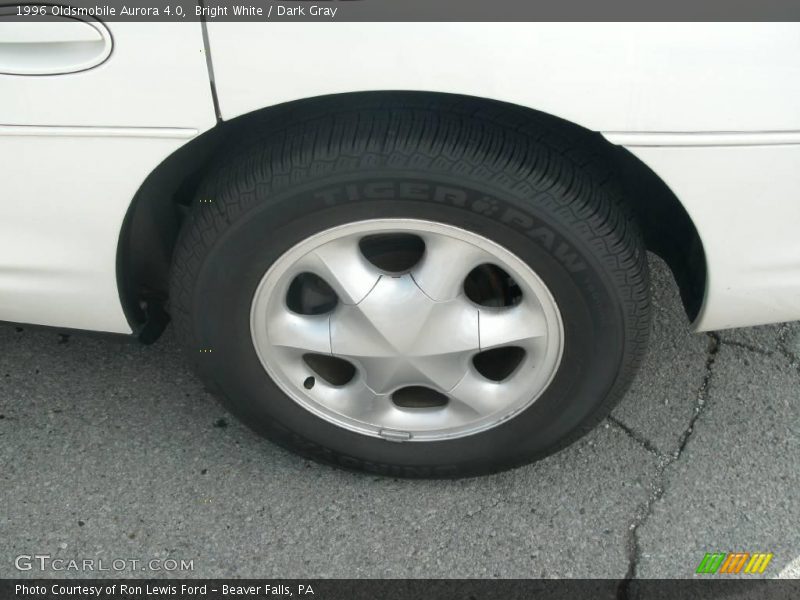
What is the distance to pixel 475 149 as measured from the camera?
4.91 feet

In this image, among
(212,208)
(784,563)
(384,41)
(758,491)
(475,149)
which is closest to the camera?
(384,41)

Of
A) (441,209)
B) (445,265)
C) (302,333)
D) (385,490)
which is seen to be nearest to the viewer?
(441,209)

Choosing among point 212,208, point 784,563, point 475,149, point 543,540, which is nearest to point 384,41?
point 475,149

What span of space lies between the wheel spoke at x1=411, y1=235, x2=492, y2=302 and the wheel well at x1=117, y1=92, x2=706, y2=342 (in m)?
0.28

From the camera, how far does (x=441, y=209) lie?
1546mm

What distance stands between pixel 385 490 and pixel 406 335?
1.68 feet

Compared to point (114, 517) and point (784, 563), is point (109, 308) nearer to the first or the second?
point (114, 517)

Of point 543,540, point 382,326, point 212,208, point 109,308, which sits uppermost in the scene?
point 212,208

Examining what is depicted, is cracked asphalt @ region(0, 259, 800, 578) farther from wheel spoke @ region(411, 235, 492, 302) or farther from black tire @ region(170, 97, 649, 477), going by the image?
wheel spoke @ region(411, 235, 492, 302)

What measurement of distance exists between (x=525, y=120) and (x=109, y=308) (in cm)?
102

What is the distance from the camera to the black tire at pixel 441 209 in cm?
150

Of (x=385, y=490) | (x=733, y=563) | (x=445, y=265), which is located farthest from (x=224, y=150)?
(x=733, y=563)

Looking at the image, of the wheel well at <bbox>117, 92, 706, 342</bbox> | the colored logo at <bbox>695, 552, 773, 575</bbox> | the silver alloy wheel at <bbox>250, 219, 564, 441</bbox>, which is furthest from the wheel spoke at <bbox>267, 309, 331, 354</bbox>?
the colored logo at <bbox>695, 552, 773, 575</bbox>

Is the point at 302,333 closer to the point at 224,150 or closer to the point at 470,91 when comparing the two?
the point at 224,150
